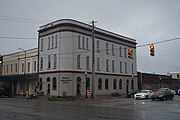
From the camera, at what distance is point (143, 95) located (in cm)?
4194

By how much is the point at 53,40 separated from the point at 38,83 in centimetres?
884

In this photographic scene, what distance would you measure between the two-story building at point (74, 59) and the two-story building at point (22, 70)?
3074 mm

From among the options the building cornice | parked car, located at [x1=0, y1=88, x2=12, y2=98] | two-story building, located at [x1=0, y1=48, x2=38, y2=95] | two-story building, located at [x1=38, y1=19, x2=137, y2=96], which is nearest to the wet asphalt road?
two-story building, located at [x1=38, y1=19, x2=137, y2=96]

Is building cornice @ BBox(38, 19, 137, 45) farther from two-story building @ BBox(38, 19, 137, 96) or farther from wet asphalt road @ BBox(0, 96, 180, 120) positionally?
wet asphalt road @ BBox(0, 96, 180, 120)

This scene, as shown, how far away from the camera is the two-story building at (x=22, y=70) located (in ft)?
175

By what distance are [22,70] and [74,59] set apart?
16.4 meters

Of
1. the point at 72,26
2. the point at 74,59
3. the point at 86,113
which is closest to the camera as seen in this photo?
the point at 86,113

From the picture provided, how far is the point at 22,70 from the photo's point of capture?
2265 inches

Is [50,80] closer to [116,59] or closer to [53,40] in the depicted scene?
[53,40]

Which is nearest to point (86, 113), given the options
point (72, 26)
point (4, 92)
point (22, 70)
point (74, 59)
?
point (74, 59)

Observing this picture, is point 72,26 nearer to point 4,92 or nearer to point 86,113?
point 4,92

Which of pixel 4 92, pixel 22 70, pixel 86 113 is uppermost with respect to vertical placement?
pixel 22 70

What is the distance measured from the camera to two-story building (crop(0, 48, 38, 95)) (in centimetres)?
5344

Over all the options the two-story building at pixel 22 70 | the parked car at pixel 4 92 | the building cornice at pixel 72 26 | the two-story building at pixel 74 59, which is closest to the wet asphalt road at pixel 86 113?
the two-story building at pixel 74 59
